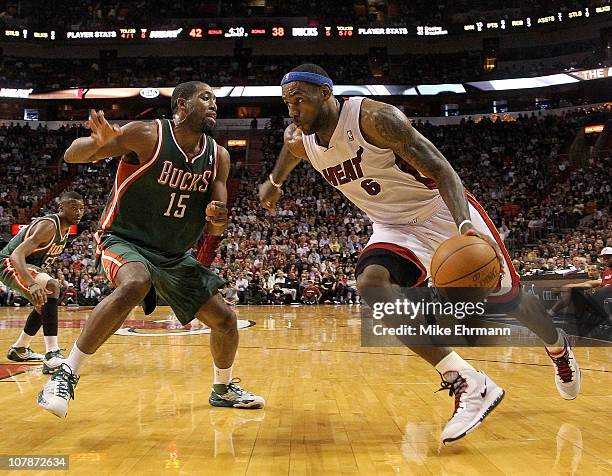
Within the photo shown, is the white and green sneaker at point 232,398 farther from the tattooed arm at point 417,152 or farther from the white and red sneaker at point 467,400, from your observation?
the tattooed arm at point 417,152

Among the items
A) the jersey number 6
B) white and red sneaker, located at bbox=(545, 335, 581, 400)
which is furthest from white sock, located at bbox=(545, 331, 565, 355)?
the jersey number 6

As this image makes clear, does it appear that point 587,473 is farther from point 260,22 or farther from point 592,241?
point 260,22

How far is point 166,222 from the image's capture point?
383 centimetres

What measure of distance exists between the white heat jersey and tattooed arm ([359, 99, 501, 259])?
0.14m

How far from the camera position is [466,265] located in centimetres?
292

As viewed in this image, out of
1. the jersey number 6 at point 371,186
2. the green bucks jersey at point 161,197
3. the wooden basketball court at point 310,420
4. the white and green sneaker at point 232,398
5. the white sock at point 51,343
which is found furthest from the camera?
the white sock at point 51,343

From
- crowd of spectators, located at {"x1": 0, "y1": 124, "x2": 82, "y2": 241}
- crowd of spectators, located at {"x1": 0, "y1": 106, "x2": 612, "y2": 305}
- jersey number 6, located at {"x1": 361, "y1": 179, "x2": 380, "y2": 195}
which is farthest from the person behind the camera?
crowd of spectators, located at {"x1": 0, "y1": 124, "x2": 82, "y2": 241}

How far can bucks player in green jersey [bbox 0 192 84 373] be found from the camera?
17.7 feet

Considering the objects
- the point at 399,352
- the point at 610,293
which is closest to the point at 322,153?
the point at 399,352

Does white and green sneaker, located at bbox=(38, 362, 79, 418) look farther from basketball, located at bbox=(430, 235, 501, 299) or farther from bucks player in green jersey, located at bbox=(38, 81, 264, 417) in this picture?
basketball, located at bbox=(430, 235, 501, 299)

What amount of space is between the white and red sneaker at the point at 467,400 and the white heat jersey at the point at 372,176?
3.08ft

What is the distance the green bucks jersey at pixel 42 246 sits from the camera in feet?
18.6

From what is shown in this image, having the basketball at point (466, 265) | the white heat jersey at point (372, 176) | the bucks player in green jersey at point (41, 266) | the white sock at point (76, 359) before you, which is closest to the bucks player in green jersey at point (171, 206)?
the white sock at point (76, 359)

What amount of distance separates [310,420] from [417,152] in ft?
5.46
